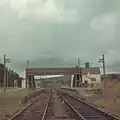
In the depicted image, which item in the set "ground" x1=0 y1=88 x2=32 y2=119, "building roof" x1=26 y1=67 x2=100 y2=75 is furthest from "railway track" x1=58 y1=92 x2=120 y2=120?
"building roof" x1=26 y1=67 x2=100 y2=75

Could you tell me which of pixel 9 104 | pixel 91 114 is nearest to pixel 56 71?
pixel 9 104

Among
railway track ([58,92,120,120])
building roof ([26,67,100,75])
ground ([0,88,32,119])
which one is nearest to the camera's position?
railway track ([58,92,120,120])

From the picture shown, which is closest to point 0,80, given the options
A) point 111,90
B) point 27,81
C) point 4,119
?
point 27,81

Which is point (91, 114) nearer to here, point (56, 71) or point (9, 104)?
point (9, 104)

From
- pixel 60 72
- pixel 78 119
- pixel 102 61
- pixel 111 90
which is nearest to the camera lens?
pixel 78 119

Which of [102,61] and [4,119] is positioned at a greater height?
[102,61]

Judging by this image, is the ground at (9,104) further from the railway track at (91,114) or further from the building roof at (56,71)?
the building roof at (56,71)

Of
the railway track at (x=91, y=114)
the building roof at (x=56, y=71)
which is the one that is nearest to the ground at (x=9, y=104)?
the railway track at (x=91, y=114)

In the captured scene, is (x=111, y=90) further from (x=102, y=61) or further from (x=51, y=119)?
(x=102, y=61)

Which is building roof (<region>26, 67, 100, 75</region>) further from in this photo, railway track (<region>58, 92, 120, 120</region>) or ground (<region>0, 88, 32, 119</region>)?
railway track (<region>58, 92, 120, 120</region>)

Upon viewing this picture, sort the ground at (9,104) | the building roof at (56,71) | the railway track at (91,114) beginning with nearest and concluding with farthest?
the railway track at (91,114) < the ground at (9,104) < the building roof at (56,71)

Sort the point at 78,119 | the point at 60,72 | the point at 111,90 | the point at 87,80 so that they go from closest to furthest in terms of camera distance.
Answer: the point at 78,119, the point at 111,90, the point at 87,80, the point at 60,72

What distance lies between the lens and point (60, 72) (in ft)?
480

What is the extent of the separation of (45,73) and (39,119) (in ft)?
416
